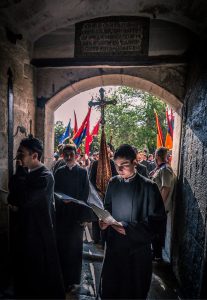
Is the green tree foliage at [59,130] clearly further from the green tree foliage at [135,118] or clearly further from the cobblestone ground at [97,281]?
the cobblestone ground at [97,281]

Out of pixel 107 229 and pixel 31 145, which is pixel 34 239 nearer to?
pixel 107 229

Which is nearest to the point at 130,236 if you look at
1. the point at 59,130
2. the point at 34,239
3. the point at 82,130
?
the point at 34,239

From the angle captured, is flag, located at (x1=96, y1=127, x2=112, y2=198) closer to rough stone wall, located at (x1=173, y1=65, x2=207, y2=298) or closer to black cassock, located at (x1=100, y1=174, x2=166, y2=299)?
rough stone wall, located at (x1=173, y1=65, x2=207, y2=298)

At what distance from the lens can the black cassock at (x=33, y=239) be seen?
276 centimetres

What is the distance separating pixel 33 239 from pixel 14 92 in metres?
2.11

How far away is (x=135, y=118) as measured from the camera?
75.4 feet

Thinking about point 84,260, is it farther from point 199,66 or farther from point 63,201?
point 199,66

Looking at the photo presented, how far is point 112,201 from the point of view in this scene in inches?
111

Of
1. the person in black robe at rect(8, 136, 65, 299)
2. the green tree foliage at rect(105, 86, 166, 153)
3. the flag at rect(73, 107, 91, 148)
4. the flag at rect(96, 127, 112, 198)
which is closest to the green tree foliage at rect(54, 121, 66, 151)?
the green tree foliage at rect(105, 86, 166, 153)

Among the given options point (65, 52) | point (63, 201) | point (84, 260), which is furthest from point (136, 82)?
point (84, 260)

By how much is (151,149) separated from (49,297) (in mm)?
20025

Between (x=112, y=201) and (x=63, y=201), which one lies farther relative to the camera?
(x=63, y=201)

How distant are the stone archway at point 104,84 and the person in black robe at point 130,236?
78.9 inches

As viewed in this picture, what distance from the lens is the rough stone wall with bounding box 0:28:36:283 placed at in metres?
3.21
